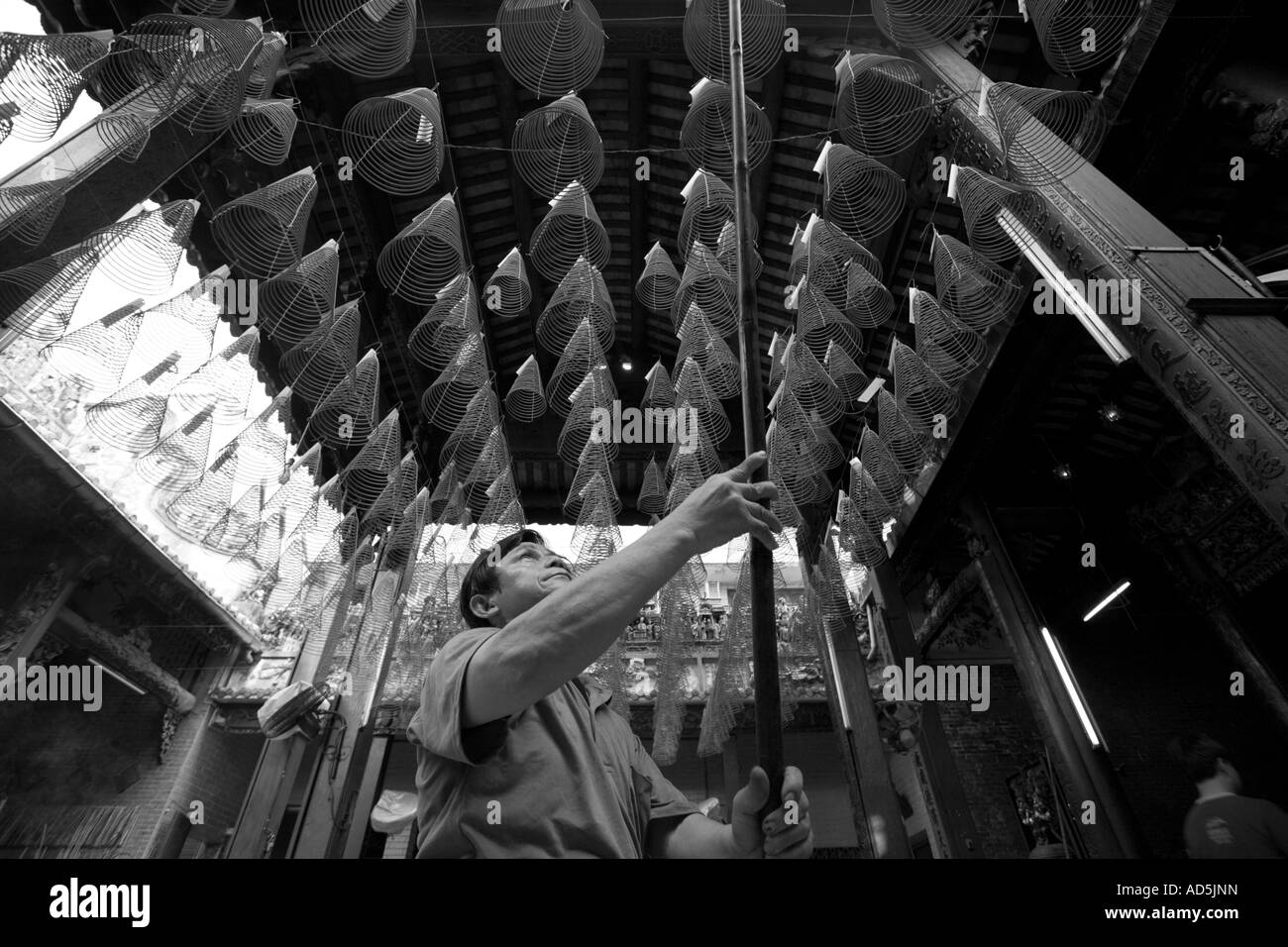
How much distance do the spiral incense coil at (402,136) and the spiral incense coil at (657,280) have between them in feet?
5.70

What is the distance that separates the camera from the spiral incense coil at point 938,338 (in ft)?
19.4

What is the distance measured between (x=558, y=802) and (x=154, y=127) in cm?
523

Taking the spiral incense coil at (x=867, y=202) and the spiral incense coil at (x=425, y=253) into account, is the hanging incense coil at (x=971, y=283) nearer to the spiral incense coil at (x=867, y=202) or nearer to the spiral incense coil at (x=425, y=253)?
the spiral incense coil at (x=867, y=202)

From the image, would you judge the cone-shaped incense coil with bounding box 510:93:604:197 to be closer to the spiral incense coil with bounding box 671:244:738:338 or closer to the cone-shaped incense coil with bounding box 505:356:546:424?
the spiral incense coil with bounding box 671:244:738:338

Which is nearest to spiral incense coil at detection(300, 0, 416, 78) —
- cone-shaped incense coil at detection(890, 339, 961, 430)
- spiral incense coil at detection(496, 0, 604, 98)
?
spiral incense coil at detection(496, 0, 604, 98)

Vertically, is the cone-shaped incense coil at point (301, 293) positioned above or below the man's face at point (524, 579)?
above

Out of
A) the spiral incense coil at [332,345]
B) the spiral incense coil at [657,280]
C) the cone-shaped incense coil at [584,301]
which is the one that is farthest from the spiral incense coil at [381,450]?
the spiral incense coil at [657,280]

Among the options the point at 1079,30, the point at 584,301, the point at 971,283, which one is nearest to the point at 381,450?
the point at 584,301

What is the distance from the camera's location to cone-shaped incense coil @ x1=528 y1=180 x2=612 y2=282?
469 centimetres

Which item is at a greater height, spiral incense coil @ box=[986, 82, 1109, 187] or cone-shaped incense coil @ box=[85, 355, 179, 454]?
spiral incense coil @ box=[986, 82, 1109, 187]

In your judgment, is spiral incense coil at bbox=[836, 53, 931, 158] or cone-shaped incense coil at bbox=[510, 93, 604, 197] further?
spiral incense coil at bbox=[836, 53, 931, 158]

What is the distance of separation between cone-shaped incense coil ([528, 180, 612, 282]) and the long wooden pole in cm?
251

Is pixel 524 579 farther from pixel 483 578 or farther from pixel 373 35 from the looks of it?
pixel 373 35
